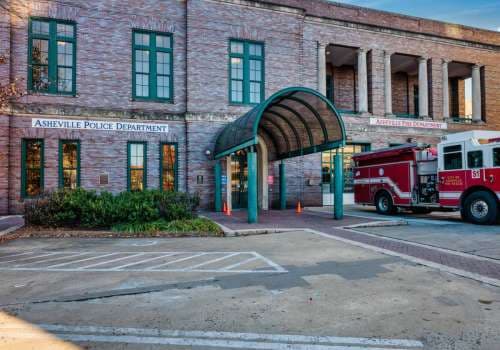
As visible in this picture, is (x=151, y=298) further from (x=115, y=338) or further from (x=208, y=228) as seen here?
(x=208, y=228)

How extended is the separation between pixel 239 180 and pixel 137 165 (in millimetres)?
5342

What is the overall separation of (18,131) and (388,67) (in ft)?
70.1

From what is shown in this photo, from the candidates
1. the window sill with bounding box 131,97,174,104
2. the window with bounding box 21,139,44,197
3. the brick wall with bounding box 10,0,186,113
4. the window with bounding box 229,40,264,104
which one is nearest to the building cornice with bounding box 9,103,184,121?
the brick wall with bounding box 10,0,186,113

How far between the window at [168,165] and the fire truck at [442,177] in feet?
32.8

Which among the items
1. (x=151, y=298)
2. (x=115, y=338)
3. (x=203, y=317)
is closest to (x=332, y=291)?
(x=203, y=317)

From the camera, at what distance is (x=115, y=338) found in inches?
152

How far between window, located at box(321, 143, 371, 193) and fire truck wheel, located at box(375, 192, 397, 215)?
4444 mm

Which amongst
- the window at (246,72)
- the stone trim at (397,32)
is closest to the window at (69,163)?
the window at (246,72)

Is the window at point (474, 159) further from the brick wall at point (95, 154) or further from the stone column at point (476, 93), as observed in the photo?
A: the stone column at point (476, 93)

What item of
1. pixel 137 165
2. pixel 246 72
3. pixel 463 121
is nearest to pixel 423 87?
pixel 463 121

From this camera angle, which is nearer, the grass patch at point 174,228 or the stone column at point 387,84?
the grass patch at point 174,228

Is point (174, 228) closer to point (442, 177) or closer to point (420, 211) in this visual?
point (442, 177)

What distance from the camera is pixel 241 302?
496 cm

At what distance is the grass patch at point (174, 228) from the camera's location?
443 inches
